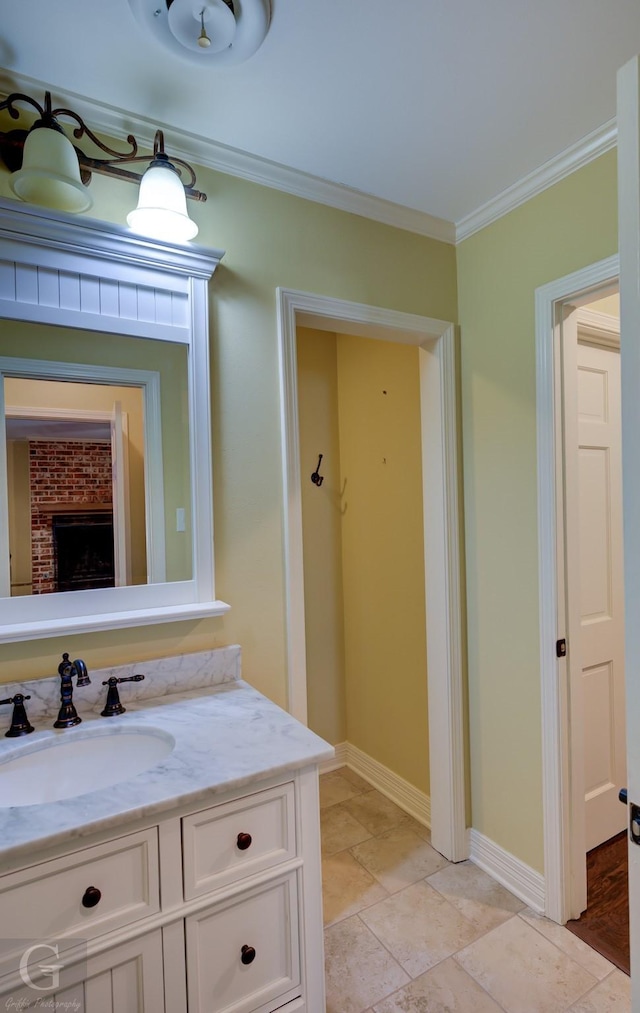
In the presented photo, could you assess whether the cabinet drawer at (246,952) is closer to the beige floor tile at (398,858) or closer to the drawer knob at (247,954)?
the drawer knob at (247,954)

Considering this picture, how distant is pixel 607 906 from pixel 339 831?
3.41 ft

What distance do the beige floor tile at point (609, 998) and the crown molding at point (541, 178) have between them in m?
2.41

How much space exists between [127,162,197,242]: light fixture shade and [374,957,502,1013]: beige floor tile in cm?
227

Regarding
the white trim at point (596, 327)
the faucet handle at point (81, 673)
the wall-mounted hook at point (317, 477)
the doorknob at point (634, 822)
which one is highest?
the white trim at point (596, 327)

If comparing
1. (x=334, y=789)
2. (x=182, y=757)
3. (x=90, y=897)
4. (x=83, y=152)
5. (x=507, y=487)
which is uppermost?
(x=83, y=152)

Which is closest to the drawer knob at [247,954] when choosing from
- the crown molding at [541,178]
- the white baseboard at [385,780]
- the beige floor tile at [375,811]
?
the beige floor tile at [375,811]

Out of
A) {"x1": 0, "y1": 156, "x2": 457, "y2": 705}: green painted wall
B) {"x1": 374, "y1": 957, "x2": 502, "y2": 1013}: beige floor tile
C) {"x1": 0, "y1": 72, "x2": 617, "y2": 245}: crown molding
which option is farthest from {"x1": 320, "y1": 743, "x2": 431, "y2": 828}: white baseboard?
{"x1": 0, "y1": 72, "x2": 617, "y2": 245}: crown molding

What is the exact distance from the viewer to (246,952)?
3.56 ft

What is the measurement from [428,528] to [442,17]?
60.7 inches

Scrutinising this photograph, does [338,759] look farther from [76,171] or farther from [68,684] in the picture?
[76,171]

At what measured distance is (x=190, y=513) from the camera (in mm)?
1544

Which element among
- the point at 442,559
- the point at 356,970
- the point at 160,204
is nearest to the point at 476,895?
the point at 356,970

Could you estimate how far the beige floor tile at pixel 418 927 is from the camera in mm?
1623

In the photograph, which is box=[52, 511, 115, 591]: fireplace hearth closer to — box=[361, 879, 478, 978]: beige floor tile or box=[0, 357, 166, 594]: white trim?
box=[0, 357, 166, 594]: white trim
